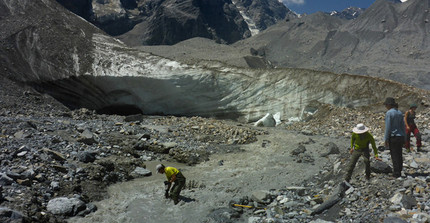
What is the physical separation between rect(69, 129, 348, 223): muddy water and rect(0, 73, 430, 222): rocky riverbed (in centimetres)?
2

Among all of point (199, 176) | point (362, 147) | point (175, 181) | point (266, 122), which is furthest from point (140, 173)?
point (266, 122)

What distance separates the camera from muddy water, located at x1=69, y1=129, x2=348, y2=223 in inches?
248

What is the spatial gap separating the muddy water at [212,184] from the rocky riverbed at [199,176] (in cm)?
2

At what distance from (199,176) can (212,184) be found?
2.43ft

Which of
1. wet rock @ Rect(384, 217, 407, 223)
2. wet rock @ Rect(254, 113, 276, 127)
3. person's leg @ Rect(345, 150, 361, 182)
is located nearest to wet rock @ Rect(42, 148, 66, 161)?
person's leg @ Rect(345, 150, 361, 182)

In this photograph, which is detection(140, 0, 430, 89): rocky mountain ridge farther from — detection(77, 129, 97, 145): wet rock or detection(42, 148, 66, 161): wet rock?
detection(42, 148, 66, 161): wet rock

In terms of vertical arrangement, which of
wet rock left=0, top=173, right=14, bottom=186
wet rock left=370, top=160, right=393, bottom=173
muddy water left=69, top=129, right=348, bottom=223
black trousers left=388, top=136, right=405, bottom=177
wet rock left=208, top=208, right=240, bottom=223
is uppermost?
black trousers left=388, top=136, right=405, bottom=177

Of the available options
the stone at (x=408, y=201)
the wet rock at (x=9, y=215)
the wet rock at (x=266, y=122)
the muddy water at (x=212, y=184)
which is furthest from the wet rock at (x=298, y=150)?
the wet rock at (x=9, y=215)

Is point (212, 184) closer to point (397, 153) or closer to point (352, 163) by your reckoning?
point (352, 163)

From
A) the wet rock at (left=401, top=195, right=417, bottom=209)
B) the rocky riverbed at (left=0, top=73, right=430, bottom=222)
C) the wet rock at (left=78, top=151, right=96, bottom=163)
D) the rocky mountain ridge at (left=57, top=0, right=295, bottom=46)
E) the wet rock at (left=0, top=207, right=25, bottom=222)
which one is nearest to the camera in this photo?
the wet rock at (left=401, top=195, right=417, bottom=209)

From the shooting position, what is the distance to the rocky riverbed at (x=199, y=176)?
5441 millimetres

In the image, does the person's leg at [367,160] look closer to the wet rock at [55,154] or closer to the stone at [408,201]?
the stone at [408,201]

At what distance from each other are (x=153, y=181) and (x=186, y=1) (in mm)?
70219

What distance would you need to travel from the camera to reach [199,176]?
8492 mm
